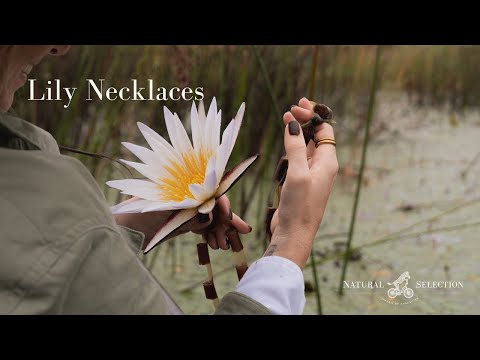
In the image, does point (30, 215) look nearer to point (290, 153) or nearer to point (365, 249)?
point (290, 153)

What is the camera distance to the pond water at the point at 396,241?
1.50 meters

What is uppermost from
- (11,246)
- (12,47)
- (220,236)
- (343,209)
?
(12,47)

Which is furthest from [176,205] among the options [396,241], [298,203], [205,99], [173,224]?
[396,241]

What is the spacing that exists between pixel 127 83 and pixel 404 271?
0.97 meters

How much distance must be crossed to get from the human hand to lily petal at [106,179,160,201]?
35 millimetres

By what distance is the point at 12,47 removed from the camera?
0.50 metres

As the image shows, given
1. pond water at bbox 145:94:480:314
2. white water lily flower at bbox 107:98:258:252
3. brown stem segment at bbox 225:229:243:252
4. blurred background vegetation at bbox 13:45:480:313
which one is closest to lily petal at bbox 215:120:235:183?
white water lily flower at bbox 107:98:258:252

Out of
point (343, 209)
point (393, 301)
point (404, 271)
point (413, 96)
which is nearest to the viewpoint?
point (393, 301)

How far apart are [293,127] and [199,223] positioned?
0.57 ft

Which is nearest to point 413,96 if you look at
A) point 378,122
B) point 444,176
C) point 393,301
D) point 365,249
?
point 378,122

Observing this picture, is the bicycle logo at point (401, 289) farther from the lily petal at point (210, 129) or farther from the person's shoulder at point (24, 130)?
the person's shoulder at point (24, 130)

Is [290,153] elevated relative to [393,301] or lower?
elevated

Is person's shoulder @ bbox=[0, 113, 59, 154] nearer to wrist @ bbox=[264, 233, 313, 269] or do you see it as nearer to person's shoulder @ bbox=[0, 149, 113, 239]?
person's shoulder @ bbox=[0, 149, 113, 239]

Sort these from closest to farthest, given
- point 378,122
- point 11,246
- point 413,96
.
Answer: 1. point 11,246
2. point 378,122
3. point 413,96
